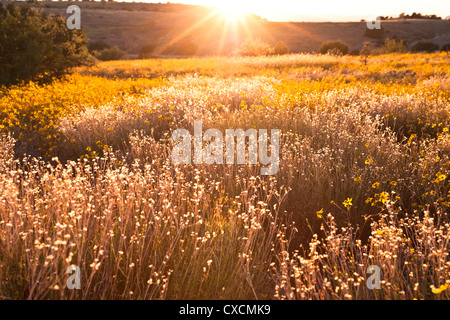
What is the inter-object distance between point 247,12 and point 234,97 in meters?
80.8

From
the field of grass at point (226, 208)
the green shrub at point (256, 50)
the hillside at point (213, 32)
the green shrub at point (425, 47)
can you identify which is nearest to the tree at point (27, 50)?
the field of grass at point (226, 208)

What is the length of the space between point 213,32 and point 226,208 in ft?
194

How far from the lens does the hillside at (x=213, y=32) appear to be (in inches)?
1945

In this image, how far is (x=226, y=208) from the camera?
3945mm

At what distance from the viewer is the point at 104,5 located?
87.8 metres

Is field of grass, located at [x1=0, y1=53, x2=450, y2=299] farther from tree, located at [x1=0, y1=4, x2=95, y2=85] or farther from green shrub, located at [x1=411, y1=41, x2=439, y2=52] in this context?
green shrub, located at [x1=411, y1=41, x2=439, y2=52]

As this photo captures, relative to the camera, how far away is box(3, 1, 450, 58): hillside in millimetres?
49416

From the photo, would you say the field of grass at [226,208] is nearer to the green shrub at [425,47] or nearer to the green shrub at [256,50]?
the green shrub at [256,50]

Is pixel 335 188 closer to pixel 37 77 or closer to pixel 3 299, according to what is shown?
pixel 3 299

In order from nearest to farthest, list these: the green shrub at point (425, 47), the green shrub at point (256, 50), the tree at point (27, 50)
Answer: the tree at point (27, 50)
the green shrub at point (256, 50)
the green shrub at point (425, 47)

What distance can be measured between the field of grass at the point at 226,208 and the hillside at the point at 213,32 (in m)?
39.3

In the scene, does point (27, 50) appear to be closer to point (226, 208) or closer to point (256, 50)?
point (226, 208)

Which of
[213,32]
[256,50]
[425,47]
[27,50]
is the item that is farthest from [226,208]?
[213,32]

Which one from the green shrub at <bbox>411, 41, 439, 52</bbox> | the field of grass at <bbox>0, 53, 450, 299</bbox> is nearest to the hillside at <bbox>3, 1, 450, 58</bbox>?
the green shrub at <bbox>411, 41, 439, 52</bbox>
